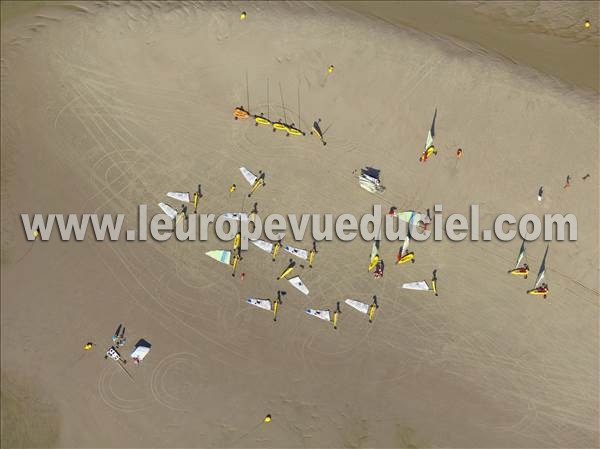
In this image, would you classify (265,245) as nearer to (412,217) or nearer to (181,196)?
(181,196)

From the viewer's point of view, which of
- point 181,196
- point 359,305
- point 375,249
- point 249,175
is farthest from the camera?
point 181,196

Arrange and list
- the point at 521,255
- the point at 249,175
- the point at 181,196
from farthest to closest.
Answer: the point at 181,196 → the point at 249,175 → the point at 521,255

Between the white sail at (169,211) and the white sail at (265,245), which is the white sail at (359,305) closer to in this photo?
the white sail at (265,245)

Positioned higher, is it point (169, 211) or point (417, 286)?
point (169, 211)

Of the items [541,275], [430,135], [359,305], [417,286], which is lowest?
[359,305]

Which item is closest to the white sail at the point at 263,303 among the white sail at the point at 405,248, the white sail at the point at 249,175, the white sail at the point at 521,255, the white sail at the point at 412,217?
the white sail at the point at 249,175

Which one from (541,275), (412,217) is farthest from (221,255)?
(541,275)

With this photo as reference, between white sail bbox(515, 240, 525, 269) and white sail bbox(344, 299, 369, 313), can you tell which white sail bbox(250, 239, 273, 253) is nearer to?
white sail bbox(344, 299, 369, 313)

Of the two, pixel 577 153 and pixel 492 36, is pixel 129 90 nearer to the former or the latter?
pixel 492 36

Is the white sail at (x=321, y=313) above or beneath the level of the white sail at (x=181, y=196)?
beneath
